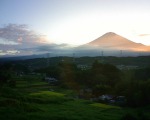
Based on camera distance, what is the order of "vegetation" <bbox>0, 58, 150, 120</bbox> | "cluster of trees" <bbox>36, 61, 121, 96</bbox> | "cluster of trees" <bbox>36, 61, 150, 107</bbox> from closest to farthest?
"vegetation" <bbox>0, 58, 150, 120</bbox>
"cluster of trees" <bbox>36, 61, 150, 107</bbox>
"cluster of trees" <bbox>36, 61, 121, 96</bbox>

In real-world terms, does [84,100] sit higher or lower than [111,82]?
lower

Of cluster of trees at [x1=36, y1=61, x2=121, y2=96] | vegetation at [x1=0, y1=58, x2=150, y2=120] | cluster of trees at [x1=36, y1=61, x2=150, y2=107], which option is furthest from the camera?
cluster of trees at [x1=36, y1=61, x2=121, y2=96]

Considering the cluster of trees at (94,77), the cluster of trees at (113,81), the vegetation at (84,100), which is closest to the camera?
the vegetation at (84,100)

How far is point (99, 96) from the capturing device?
33.8m

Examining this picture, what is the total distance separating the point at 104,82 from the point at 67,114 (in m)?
19.8

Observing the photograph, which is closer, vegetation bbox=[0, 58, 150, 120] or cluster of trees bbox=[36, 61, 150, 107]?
vegetation bbox=[0, 58, 150, 120]

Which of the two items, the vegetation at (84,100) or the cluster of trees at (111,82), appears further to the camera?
the cluster of trees at (111,82)

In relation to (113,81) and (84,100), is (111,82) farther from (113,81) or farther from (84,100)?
(84,100)

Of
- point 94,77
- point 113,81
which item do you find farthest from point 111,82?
point 94,77

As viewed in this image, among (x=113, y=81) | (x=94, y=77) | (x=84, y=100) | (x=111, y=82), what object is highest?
(x=94, y=77)

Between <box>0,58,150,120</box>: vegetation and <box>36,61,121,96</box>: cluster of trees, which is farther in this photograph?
<box>36,61,121,96</box>: cluster of trees

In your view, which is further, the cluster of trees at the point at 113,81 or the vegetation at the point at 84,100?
the cluster of trees at the point at 113,81

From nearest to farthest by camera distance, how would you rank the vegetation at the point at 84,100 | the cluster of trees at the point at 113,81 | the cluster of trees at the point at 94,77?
the vegetation at the point at 84,100, the cluster of trees at the point at 113,81, the cluster of trees at the point at 94,77

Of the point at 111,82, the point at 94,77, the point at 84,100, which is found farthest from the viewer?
the point at 94,77
